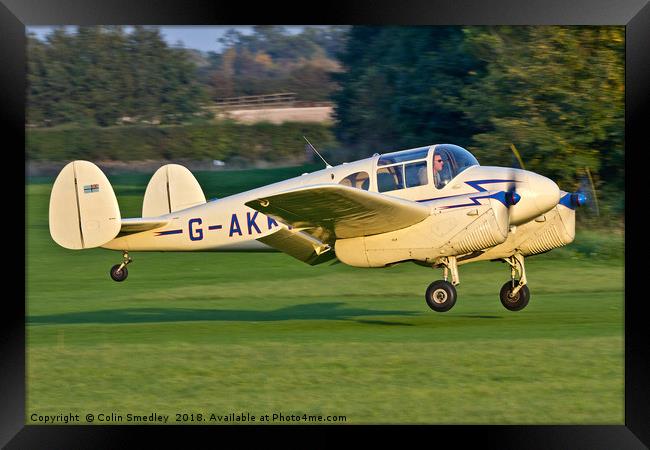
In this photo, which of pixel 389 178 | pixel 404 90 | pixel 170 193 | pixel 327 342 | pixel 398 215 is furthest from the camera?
pixel 404 90

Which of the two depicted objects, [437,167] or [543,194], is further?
[437,167]

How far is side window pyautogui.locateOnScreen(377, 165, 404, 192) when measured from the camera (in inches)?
470

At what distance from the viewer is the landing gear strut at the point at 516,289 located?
12.5 meters

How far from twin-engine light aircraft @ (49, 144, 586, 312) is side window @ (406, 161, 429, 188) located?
13 mm

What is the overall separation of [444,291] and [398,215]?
1.16 metres

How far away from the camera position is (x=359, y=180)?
1199 centimetres

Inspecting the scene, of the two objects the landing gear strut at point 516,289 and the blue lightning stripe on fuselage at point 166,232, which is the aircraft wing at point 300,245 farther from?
the landing gear strut at point 516,289

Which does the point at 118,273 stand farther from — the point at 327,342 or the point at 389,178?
the point at 389,178

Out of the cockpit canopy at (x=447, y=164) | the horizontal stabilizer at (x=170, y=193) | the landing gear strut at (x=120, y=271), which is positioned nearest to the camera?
the cockpit canopy at (x=447, y=164)

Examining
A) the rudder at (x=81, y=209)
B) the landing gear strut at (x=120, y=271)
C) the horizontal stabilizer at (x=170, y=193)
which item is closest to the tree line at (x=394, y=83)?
the horizontal stabilizer at (x=170, y=193)

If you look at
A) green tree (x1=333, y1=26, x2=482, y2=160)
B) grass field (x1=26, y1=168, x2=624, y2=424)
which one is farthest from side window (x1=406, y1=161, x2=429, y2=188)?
green tree (x1=333, y1=26, x2=482, y2=160)

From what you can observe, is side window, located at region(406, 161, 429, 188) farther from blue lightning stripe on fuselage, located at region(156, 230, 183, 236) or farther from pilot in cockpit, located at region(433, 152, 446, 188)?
blue lightning stripe on fuselage, located at region(156, 230, 183, 236)

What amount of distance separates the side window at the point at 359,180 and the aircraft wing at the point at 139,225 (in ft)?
9.67

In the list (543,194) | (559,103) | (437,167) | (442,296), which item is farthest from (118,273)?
(559,103)
